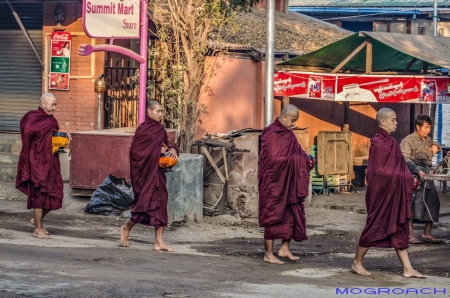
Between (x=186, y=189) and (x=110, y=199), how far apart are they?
1.14 metres

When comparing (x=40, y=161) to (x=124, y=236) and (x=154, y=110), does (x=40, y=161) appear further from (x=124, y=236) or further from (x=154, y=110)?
(x=154, y=110)

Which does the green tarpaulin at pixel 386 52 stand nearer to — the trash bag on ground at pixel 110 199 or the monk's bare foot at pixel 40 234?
the trash bag on ground at pixel 110 199

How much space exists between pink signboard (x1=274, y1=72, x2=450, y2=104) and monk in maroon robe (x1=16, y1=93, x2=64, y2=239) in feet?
20.4

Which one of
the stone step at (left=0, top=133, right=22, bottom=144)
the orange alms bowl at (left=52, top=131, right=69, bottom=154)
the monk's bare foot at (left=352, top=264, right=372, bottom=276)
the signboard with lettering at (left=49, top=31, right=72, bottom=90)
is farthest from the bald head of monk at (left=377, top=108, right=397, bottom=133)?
the stone step at (left=0, top=133, right=22, bottom=144)

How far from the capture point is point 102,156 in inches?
562

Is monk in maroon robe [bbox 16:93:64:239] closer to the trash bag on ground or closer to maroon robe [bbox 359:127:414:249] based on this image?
the trash bag on ground

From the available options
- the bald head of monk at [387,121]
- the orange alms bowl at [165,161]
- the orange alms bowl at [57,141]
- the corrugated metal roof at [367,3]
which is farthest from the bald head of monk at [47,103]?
the corrugated metal roof at [367,3]

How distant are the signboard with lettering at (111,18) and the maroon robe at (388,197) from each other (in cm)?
575

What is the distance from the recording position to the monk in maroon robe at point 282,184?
10.2 metres

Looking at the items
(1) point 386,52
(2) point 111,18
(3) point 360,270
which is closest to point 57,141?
(2) point 111,18

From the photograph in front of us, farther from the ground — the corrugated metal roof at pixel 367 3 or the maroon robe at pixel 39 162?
the corrugated metal roof at pixel 367 3

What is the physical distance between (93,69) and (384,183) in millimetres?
8351

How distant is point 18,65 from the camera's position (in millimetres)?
17844


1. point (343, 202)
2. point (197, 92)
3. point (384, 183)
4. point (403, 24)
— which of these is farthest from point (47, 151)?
point (403, 24)
